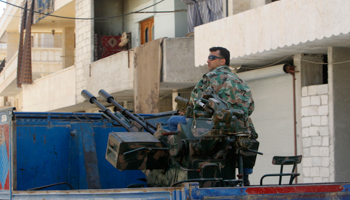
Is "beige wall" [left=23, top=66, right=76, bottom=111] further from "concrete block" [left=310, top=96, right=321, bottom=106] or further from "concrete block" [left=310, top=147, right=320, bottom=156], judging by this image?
"concrete block" [left=310, top=147, right=320, bottom=156]

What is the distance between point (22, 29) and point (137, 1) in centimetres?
699

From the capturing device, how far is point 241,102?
493cm

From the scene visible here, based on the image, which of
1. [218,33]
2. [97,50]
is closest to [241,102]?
[218,33]

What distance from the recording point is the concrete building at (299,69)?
30.7 ft

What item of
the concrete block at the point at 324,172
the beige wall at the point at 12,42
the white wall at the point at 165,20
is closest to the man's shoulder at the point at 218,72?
the concrete block at the point at 324,172

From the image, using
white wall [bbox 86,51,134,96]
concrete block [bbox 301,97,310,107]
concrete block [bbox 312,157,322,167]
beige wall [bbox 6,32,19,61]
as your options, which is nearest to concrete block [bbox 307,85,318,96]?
concrete block [bbox 301,97,310,107]

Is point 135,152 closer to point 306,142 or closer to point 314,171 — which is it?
point 314,171

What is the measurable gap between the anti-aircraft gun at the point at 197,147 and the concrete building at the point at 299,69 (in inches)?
184

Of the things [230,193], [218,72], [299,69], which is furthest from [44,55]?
[230,193]

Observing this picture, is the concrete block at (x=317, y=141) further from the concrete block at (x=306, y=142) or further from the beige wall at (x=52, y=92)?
the beige wall at (x=52, y=92)

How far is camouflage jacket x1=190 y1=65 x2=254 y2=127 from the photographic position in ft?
16.1

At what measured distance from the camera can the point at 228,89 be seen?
193 inches

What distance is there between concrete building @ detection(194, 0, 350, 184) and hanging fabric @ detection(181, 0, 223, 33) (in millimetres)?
1112

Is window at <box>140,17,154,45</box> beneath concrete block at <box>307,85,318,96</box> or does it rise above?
above
